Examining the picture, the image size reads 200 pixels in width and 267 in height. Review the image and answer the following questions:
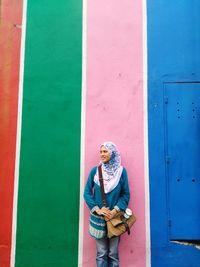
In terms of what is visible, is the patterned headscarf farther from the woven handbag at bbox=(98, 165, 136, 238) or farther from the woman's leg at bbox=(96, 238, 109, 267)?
the woman's leg at bbox=(96, 238, 109, 267)

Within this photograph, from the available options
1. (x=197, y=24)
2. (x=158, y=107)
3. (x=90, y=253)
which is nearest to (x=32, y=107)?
(x=158, y=107)

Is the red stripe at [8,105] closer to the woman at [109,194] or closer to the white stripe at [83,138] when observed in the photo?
the white stripe at [83,138]

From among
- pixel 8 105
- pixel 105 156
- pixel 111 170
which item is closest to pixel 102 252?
pixel 111 170

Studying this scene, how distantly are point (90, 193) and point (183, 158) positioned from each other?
1.30 m

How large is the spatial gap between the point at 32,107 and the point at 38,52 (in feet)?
2.56

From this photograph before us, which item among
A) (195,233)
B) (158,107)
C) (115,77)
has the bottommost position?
(195,233)

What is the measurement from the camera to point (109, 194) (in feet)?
12.3

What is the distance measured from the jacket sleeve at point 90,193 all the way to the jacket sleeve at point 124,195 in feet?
0.89

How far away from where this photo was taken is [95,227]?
3660mm

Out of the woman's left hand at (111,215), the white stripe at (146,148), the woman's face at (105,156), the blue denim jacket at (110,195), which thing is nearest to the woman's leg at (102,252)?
the woman's left hand at (111,215)

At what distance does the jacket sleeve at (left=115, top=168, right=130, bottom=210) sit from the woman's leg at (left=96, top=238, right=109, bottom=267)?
0.45 m

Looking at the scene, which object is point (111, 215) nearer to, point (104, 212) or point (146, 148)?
point (104, 212)

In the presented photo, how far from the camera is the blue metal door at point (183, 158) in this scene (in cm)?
403

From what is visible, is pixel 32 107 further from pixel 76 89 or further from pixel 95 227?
pixel 95 227
